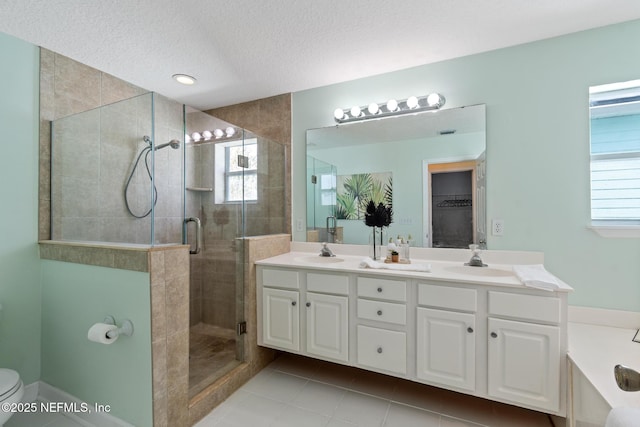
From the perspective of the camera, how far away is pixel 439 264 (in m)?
2.01

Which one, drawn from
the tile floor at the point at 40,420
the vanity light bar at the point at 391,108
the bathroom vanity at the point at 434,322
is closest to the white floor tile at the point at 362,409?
the bathroom vanity at the point at 434,322

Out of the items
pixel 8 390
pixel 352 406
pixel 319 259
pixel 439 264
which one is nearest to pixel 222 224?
pixel 319 259

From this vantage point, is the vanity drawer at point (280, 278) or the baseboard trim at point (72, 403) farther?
the vanity drawer at point (280, 278)

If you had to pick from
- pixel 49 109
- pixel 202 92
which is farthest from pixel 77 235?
pixel 202 92

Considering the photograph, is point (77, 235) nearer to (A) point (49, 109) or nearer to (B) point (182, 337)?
(A) point (49, 109)

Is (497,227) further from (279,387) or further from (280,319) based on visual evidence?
(279,387)

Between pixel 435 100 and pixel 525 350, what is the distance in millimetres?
1739

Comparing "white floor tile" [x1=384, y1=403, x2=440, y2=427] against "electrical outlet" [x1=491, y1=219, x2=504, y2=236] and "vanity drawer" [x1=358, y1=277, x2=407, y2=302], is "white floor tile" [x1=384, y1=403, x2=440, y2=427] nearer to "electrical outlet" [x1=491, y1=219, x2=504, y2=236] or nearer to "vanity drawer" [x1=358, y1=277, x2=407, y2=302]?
"vanity drawer" [x1=358, y1=277, x2=407, y2=302]

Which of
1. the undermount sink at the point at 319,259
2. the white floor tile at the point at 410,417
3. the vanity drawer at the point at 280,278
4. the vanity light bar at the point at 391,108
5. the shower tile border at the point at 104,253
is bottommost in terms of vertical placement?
the white floor tile at the point at 410,417

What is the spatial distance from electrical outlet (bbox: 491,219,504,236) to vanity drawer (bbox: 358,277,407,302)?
859mm

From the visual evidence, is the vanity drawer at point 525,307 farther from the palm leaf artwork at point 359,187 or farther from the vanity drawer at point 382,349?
the palm leaf artwork at point 359,187

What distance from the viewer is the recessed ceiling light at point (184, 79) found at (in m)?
2.34

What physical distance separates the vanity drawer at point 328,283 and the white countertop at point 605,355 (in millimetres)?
1214

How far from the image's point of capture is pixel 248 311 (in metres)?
2.13
